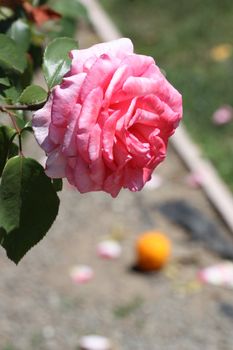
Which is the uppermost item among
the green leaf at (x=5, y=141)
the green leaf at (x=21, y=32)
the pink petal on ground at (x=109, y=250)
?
the green leaf at (x=5, y=141)

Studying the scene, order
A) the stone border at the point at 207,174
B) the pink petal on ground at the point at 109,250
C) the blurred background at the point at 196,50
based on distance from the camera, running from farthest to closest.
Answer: the blurred background at the point at 196,50, the stone border at the point at 207,174, the pink petal on ground at the point at 109,250

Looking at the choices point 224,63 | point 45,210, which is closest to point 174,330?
point 45,210

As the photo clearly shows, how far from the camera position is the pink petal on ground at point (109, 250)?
14.8ft

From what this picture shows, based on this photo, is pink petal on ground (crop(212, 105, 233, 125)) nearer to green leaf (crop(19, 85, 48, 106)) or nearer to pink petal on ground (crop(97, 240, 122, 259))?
pink petal on ground (crop(97, 240, 122, 259))

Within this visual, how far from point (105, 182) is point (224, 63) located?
223 inches

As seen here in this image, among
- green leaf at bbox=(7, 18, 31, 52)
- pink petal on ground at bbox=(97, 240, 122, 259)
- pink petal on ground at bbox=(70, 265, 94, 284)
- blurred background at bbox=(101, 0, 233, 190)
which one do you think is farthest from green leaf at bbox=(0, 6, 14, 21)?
blurred background at bbox=(101, 0, 233, 190)

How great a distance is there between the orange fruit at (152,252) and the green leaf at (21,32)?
2.57m

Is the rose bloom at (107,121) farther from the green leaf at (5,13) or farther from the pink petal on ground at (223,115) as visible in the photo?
the pink petal on ground at (223,115)

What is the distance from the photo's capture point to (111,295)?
423 cm

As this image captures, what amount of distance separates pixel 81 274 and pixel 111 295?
0.18m

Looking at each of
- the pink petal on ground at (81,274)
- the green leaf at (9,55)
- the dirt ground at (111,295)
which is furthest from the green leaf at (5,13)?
the pink petal on ground at (81,274)

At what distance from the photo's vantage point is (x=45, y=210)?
134cm

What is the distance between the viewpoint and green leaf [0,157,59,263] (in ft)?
4.35

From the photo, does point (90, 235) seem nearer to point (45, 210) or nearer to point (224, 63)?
point (224, 63)
